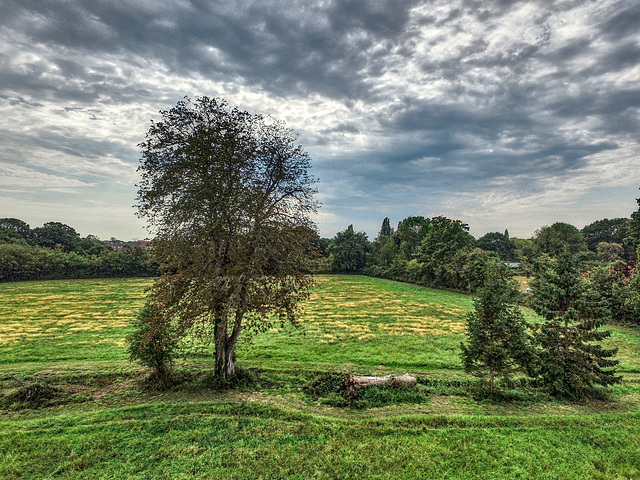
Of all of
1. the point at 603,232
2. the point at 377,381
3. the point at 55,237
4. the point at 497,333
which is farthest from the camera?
the point at 55,237

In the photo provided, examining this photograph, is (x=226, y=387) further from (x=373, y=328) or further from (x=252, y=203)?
(x=373, y=328)

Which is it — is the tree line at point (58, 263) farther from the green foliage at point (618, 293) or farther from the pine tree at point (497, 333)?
the green foliage at point (618, 293)

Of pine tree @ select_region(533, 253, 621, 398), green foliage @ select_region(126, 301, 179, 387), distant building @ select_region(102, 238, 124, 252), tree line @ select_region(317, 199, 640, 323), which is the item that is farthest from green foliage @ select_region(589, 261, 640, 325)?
distant building @ select_region(102, 238, 124, 252)

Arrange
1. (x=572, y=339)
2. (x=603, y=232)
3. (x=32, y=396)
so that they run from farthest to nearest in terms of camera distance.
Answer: (x=603, y=232)
(x=572, y=339)
(x=32, y=396)

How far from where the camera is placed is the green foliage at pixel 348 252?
71438 millimetres

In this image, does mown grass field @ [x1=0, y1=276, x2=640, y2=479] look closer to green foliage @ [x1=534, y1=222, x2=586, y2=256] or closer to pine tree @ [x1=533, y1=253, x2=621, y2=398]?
pine tree @ [x1=533, y1=253, x2=621, y2=398]

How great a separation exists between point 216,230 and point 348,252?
6202 centimetres

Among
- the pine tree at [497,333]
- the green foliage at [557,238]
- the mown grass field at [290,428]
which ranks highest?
the green foliage at [557,238]

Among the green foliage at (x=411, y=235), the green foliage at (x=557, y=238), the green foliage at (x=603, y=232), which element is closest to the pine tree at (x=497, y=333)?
the green foliage at (x=411, y=235)

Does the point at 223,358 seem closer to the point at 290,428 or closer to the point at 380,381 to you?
the point at 290,428

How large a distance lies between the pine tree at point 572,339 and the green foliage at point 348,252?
59.8 meters

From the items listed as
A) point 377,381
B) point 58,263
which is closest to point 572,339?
point 377,381

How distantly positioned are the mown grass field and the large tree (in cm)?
220

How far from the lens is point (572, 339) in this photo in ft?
33.2
